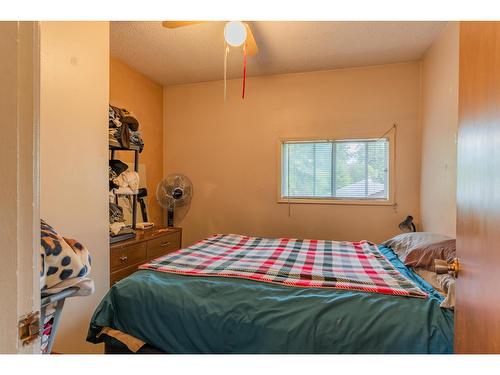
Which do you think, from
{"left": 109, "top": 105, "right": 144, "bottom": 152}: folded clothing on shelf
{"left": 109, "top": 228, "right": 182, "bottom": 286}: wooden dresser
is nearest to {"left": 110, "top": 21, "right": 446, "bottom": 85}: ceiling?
{"left": 109, "top": 105, "right": 144, "bottom": 152}: folded clothing on shelf

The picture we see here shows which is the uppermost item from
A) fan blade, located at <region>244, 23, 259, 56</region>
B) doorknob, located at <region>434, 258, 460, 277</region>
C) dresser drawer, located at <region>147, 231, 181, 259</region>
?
fan blade, located at <region>244, 23, 259, 56</region>

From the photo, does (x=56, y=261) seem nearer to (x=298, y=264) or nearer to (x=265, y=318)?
(x=265, y=318)

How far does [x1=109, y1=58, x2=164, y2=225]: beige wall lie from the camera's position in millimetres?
2867

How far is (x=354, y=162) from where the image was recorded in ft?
10.1

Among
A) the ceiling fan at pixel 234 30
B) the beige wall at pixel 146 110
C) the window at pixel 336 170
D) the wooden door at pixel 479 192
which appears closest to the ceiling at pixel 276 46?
the beige wall at pixel 146 110

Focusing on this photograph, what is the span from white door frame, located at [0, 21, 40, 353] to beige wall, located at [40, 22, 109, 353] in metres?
1.05

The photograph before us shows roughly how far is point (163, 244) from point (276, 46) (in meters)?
2.28

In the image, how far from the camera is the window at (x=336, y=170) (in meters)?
3.02

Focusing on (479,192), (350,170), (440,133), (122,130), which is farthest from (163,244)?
(440,133)

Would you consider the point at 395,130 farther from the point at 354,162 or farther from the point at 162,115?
the point at 162,115

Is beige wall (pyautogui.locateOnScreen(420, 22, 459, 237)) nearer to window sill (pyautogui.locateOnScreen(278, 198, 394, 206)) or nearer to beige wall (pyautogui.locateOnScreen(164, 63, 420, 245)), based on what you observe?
beige wall (pyautogui.locateOnScreen(164, 63, 420, 245))

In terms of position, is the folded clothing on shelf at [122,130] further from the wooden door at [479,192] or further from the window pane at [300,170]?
the wooden door at [479,192]

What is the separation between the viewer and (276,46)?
2.57 m

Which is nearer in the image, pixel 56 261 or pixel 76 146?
pixel 56 261
